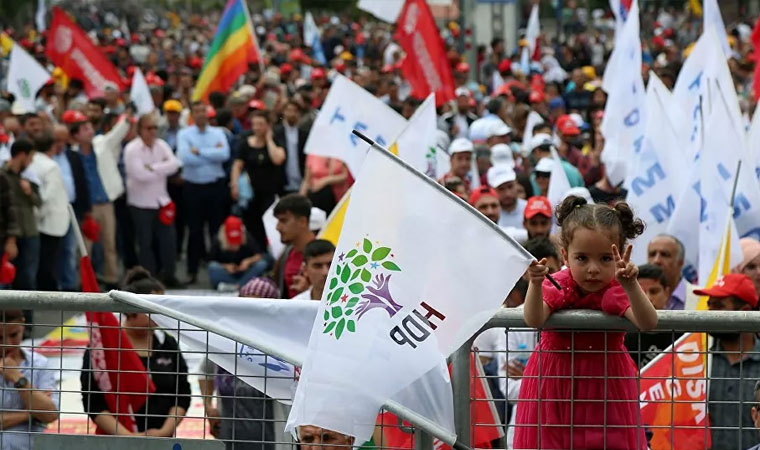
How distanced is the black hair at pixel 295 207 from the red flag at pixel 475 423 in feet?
14.1

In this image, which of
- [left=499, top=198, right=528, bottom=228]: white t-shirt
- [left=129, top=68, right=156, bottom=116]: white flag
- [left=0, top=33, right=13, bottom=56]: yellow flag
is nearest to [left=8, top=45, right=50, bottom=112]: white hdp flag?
[left=129, top=68, right=156, bottom=116]: white flag

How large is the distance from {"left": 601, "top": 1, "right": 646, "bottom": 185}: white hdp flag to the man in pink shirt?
14.9ft

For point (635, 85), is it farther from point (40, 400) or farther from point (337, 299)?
point (337, 299)

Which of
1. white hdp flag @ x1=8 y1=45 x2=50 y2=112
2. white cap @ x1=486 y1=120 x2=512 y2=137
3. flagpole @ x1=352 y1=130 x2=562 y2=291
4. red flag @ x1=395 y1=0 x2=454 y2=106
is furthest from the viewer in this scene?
white hdp flag @ x1=8 y1=45 x2=50 y2=112

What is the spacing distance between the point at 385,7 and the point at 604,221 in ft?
41.3

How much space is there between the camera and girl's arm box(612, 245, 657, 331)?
4.21 m

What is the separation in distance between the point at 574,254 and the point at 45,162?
9.67m

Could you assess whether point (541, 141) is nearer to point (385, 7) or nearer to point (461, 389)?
point (385, 7)

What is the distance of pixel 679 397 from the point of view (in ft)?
17.4

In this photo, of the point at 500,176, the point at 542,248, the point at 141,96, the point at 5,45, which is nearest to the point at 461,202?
the point at 542,248

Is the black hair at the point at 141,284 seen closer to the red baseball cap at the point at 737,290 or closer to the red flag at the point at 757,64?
the red baseball cap at the point at 737,290

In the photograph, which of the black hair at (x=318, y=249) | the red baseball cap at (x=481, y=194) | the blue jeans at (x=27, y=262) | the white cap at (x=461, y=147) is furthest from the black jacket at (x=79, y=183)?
the black hair at (x=318, y=249)

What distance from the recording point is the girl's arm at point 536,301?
A: 4234 millimetres

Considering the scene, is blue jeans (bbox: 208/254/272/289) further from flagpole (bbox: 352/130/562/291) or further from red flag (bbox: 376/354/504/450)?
flagpole (bbox: 352/130/562/291)
